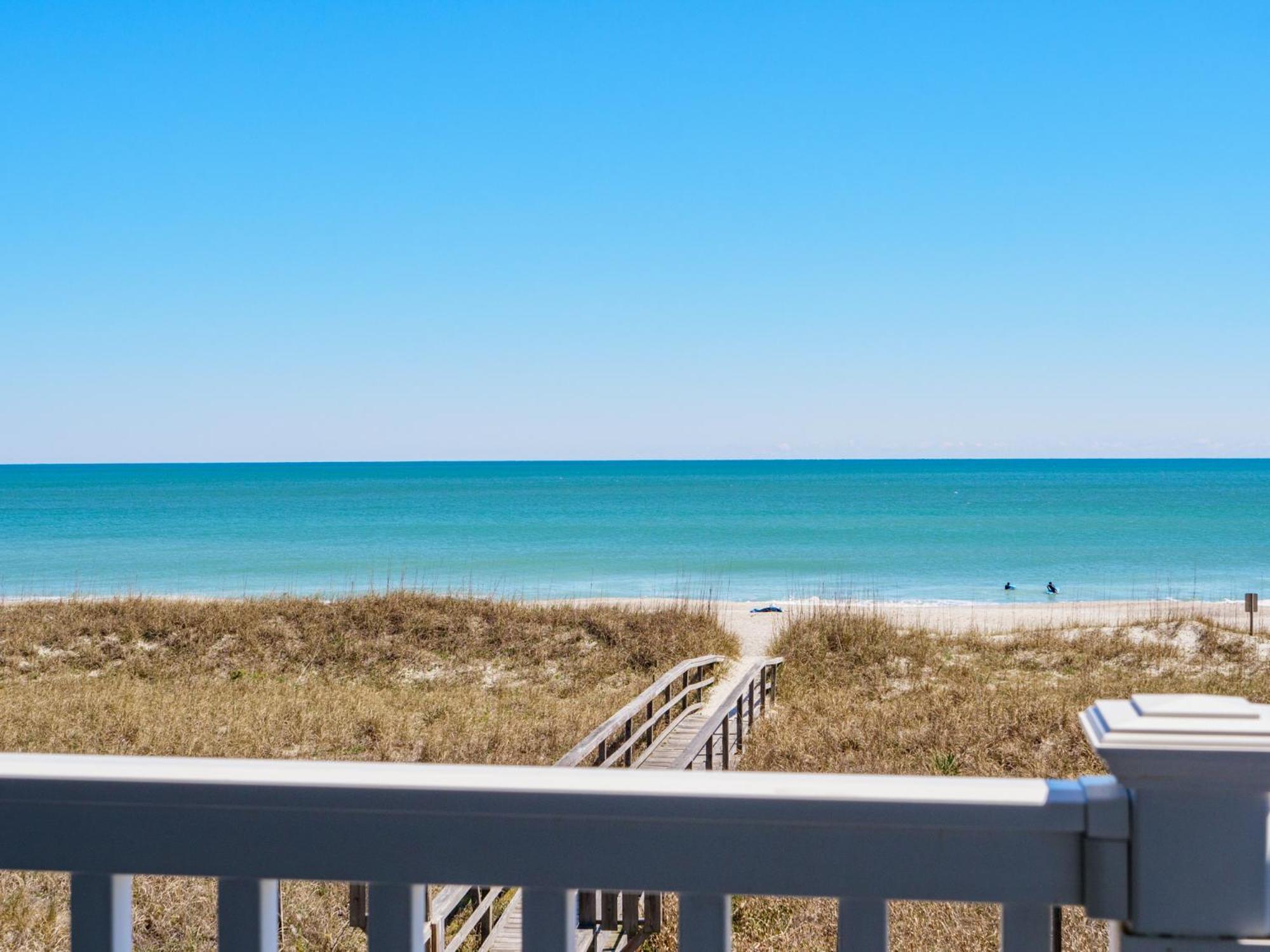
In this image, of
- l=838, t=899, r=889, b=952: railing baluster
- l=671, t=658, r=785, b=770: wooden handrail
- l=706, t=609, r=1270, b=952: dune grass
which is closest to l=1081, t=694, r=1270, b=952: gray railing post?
l=838, t=899, r=889, b=952: railing baluster

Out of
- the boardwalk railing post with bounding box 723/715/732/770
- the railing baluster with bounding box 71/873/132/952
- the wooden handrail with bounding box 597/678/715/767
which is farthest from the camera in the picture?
the boardwalk railing post with bounding box 723/715/732/770

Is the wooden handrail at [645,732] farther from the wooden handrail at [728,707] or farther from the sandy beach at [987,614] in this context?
the sandy beach at [987,614]

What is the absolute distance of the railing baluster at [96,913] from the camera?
1531 millimetres

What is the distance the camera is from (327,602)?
2192cm

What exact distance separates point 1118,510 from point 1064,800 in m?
88.2

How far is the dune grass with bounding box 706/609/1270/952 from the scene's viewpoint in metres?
5.39

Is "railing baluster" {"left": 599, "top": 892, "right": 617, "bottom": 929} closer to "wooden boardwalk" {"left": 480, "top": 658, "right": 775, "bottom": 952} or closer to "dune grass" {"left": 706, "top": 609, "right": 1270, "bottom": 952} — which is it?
"wooden boardwalk" {"left": 480, "top": 658, "right": 775, "bottom": 952}

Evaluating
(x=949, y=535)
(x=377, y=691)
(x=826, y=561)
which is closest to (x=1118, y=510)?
(x=949, y=535)

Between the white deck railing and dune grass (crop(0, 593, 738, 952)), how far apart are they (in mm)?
4308

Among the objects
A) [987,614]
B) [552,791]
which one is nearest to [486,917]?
[552,791]

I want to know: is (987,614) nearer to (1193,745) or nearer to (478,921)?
(478,921)

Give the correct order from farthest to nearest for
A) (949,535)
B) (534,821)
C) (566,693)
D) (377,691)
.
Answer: (949,535), (566,693), (377,691), (534,821)

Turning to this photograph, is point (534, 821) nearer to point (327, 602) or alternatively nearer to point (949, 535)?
point (327, 602)

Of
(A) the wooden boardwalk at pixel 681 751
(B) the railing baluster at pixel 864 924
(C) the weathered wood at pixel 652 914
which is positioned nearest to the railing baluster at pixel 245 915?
(B) the railing baluster at pixel 864 924
